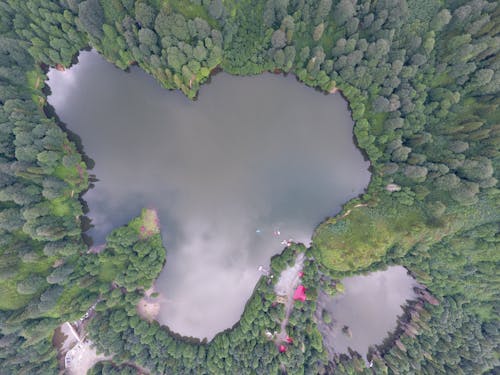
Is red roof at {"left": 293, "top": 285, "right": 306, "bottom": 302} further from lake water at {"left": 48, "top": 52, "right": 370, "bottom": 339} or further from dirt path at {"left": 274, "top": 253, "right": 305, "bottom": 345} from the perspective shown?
lake water at {"left": 48, "top": 52, "right": 370, "bottom": 339}

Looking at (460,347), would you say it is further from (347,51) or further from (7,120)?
(7,120)

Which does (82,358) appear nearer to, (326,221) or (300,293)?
(300,293)

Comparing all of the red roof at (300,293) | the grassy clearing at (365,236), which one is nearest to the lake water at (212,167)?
the grassy clearing at (365,236)

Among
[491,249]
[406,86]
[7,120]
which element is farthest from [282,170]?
[7,120]

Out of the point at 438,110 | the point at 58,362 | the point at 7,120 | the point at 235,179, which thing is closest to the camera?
the point at 7,120

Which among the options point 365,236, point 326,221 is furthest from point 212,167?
point 365,236

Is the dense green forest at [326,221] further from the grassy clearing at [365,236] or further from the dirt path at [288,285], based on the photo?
the dirt path at [288,285]
